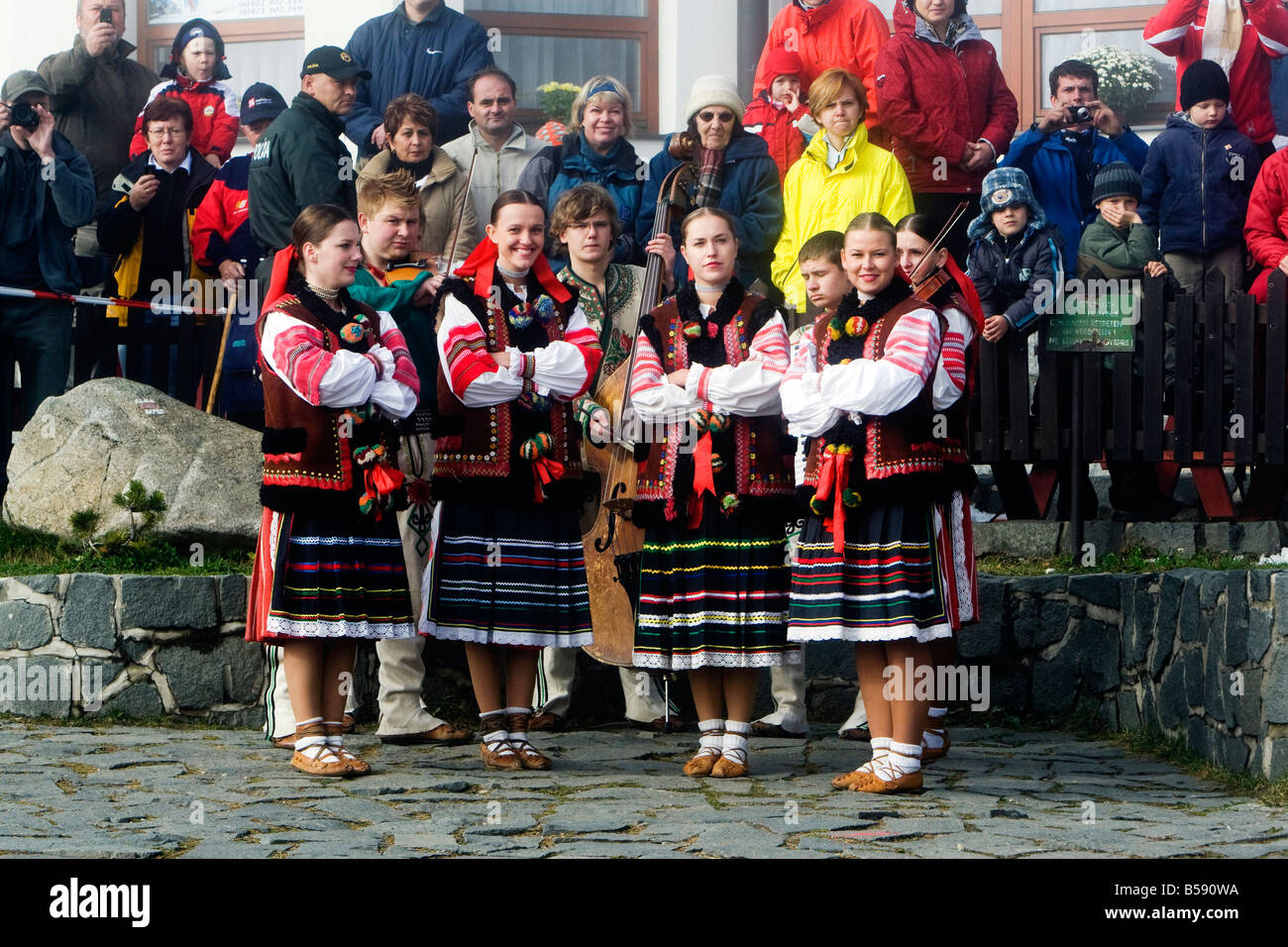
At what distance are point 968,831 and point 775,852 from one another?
71 cm

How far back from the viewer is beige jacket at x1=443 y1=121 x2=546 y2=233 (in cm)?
966

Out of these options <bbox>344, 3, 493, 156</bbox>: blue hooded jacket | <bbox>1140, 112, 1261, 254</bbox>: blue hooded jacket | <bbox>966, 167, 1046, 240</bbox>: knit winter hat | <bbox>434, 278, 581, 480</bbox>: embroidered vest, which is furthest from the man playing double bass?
<bbox>1140, 112, 1261, 254</bbox>: blue hooded jacket

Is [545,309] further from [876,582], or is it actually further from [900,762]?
[900,762]

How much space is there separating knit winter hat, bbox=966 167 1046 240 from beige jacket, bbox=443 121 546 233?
2379mm

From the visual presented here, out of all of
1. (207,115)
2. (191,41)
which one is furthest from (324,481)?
(191,41)

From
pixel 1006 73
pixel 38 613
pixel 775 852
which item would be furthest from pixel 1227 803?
pixel 1006 73

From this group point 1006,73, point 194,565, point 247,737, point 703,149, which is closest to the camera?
point 247,737

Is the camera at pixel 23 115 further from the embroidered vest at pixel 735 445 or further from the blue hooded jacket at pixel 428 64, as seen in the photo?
the embroidered vest at pixel 735 445

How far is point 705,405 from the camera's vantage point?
6.33 meters

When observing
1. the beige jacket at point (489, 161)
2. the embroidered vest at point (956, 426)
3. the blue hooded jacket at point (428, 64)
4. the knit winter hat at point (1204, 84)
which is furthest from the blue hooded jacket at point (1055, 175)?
the embroidered vest at point (956, 426)

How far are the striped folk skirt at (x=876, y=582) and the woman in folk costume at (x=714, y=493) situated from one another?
1.01ft

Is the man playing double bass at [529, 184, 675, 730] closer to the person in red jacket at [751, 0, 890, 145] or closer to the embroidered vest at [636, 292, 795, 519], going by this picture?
the embroidered vest at [636, 292, 795, 519]

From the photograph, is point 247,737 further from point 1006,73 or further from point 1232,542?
point 1006,73

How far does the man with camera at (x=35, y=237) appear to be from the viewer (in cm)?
945
